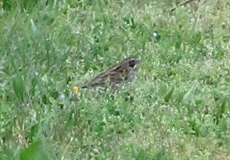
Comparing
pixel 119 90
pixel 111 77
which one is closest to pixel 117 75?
pixel 111 77

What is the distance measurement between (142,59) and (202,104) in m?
1.29

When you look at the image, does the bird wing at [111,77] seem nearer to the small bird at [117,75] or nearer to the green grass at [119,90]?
the small bird at [117,75]

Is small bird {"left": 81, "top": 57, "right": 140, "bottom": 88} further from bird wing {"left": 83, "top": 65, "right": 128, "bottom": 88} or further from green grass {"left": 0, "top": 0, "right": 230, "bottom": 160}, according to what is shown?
green grass {"left": 0, "top": 0, "right": 230, "bottom": 160}

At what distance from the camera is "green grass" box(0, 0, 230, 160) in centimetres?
586

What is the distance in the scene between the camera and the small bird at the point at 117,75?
692 centimetres

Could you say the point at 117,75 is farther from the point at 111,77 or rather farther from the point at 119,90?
the point at 119,90

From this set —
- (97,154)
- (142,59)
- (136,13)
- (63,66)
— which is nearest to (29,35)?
(63,66)

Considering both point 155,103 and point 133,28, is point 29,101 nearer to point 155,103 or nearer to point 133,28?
point 155,103

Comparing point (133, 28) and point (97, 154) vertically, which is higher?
point (97, 154)

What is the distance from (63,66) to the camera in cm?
738

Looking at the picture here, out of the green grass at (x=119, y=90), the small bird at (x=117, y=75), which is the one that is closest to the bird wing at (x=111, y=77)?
the small bird at (x=117, y=75)

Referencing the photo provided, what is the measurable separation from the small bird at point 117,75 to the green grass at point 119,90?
0.12 metres

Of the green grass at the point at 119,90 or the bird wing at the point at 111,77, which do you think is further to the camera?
the bird wing at the point at 111,77

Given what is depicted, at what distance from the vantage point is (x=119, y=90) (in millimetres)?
6867
